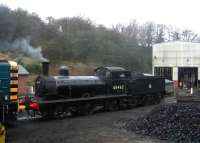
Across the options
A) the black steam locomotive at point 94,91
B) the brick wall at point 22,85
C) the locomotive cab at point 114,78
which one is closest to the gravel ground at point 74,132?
the black steam locomotive at point 94,91

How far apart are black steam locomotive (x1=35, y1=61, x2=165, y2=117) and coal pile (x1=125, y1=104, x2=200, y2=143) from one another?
4.48 m

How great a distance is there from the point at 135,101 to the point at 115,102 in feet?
7.13

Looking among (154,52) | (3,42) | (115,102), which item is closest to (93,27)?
(154,52)

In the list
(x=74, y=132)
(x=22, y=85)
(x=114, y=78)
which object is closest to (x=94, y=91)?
(x=114, y=78)

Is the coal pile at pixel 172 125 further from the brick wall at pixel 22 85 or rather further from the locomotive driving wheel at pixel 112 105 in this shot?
the brick wall at pixel 22 85

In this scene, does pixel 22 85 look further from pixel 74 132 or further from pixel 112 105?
pixel 74 132

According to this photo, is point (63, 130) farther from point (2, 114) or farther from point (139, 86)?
point (139, 86)

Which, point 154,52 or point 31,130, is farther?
point 154,52

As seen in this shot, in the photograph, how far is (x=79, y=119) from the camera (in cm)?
1770

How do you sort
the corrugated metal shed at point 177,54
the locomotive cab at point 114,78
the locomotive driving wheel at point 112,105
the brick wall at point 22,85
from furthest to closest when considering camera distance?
1. the corrugated metal shed at point 177,54
2. the brick wall at point 22,85
3. the locomotive cab at point 114,78
4. the locomotive driving wheel at point 112,105

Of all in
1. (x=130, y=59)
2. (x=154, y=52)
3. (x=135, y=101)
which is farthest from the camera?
(x=130, y=59)

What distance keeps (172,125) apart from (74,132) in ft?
13.5

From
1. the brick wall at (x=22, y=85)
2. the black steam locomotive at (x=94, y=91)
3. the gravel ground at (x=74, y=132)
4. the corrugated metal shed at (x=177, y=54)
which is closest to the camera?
the gravel ground at (x=74, y=132)

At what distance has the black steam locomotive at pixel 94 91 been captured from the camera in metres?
18.1
